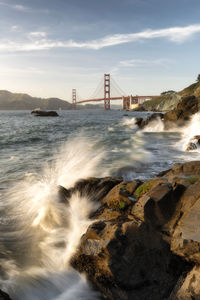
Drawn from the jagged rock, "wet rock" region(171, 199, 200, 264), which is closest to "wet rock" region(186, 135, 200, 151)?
the jagged rock

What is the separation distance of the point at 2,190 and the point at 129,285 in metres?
5.68

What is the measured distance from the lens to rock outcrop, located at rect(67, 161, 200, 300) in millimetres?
3064

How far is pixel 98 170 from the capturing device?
943 cm

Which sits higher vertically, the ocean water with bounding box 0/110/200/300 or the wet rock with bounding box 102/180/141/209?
the wet rock with bounding box 102/180/141/209

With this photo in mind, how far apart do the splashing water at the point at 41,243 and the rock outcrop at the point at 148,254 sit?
350 mm

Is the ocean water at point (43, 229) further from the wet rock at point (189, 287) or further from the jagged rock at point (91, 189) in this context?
the wet rock at point (189, 287)

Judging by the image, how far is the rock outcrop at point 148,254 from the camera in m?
3.06

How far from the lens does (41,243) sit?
14.8 ft

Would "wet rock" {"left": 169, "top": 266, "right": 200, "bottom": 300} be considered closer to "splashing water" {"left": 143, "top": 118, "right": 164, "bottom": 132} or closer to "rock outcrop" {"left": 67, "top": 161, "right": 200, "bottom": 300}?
"rock outcrop" {"left": 67, "top": 161, "right": 200, "bottom": 300}

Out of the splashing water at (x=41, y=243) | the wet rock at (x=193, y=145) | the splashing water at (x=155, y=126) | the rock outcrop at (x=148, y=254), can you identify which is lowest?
the splashing water at (x=41, y=243)

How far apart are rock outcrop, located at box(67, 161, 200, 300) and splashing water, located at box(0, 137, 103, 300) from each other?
1.15 ft

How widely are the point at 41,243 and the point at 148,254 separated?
2265 millimetres

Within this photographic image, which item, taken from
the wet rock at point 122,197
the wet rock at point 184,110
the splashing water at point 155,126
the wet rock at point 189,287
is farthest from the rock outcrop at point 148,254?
the wet rock at point 184,110

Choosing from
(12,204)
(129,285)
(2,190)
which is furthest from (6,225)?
(129,285)
